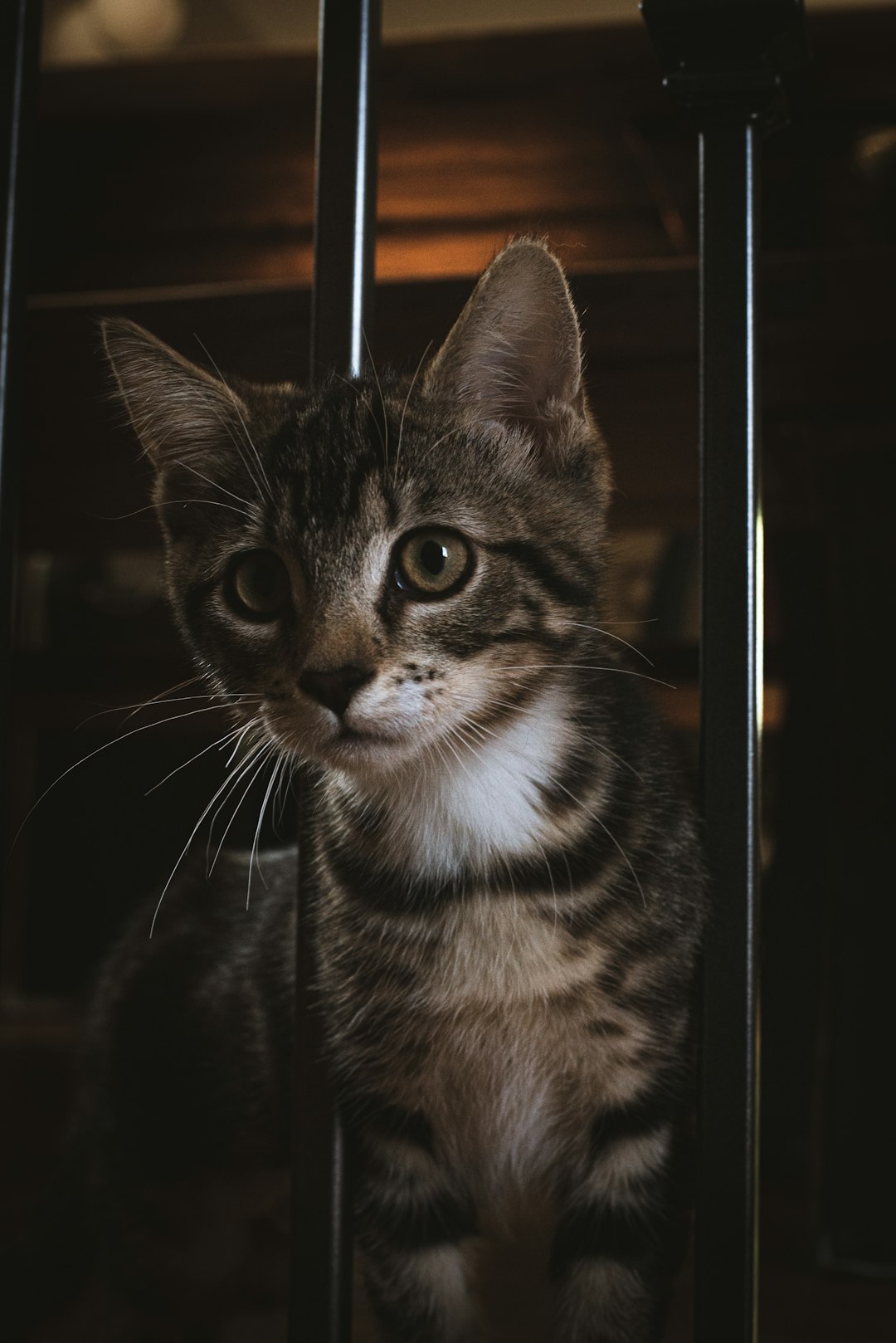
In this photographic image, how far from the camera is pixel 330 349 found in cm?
40

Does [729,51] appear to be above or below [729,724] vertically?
above

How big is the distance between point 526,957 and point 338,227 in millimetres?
256

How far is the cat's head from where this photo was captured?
15.4 inches

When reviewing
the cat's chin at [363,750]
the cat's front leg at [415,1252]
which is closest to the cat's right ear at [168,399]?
the cat's chin at [363,750]

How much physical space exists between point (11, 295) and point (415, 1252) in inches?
15.3

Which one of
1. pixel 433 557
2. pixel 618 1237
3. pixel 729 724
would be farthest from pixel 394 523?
pixel 618 1237

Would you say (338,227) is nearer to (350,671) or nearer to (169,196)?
(350,671)

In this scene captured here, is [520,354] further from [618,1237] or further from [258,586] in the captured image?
[618,1237]

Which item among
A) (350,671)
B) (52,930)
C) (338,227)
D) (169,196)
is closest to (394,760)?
(350,671)

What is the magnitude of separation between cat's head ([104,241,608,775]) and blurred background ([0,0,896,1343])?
0.02 m

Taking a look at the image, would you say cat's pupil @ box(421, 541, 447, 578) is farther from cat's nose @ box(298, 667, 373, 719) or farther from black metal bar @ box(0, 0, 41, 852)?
black metal bar @ box(0, 0, 41, 852)

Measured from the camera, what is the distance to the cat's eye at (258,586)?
41cm

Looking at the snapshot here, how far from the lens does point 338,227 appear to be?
1.33ft

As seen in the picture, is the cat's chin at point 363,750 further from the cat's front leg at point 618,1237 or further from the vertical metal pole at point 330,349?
the cat's front leg at point 618,1237
